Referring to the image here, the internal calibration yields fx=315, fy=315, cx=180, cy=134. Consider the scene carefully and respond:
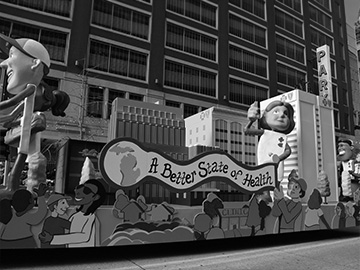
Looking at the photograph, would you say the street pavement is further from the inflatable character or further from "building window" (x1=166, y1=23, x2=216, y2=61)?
"building window" (x1=166, y1=23, x2=216, y2=61)

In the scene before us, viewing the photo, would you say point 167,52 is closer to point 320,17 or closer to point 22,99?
point 22,99

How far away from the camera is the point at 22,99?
7.13 metres

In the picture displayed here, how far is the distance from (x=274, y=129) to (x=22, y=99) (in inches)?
337

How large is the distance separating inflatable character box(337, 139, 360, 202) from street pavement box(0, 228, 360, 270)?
4320 mm

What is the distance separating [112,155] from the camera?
718 cm

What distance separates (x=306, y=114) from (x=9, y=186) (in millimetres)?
11389

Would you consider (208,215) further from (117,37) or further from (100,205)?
(117,37)

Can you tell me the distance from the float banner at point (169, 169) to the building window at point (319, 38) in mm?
38626

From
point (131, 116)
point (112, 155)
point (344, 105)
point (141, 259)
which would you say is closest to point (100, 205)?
point (112, 155)

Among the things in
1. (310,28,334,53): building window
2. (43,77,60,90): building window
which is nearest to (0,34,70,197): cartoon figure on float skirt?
(43,77,60,90): building window

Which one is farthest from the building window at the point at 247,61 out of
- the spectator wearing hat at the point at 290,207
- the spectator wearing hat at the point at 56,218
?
the spectator wearing hat at the point at 56,218

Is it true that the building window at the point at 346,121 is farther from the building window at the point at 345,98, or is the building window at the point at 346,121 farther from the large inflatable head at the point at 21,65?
the large inflatable head at the point at 21,65

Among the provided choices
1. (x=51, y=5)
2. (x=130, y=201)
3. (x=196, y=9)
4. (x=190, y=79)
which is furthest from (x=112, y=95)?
(x=130, y=201)

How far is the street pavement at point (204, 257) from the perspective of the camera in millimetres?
7059
